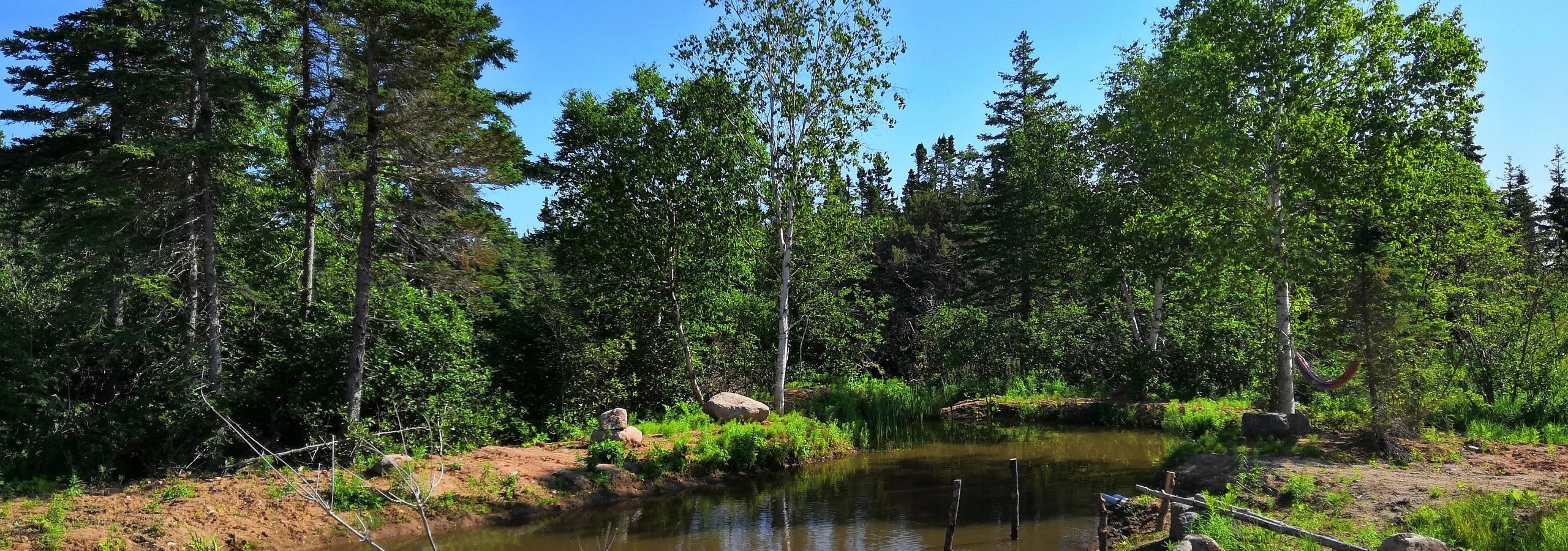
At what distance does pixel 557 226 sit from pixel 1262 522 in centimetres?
1792

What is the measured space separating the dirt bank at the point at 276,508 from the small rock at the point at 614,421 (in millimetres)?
1066

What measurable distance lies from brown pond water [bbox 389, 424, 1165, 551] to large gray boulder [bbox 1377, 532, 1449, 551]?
3.74m

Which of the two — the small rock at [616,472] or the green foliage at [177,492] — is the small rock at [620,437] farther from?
the green foliage at [177,492]

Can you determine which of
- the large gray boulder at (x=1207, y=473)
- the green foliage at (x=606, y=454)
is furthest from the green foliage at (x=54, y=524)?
the large gray boulder at (x=1207, y=473)

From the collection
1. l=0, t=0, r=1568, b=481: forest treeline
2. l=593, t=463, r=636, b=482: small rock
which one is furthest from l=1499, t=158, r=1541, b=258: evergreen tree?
l=593, t=463, r=636, b=482: small rock

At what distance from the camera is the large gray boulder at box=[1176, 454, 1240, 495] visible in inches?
470

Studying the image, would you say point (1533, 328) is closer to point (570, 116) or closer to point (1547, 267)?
point (1547, 267)

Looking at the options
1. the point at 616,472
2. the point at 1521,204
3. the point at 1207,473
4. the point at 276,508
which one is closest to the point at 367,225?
the point at 276,508

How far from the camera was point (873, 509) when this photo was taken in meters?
13.2

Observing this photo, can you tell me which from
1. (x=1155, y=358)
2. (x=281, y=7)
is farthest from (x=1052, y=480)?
(x=281, y=7)

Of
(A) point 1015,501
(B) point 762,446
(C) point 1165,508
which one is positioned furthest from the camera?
(B) point 762,446

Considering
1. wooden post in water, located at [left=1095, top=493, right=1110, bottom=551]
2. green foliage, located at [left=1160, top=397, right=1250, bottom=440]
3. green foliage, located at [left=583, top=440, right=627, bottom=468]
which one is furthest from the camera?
green foliage, located at [left=1160, top=397, right=1250, bottom=440]

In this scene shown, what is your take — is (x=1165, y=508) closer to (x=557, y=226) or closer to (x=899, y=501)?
(x=899, y=501)

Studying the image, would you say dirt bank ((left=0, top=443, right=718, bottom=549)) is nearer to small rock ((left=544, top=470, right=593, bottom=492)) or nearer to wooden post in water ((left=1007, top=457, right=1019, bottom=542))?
small rock ((left=544, top=470, right=593, bottom=492))
